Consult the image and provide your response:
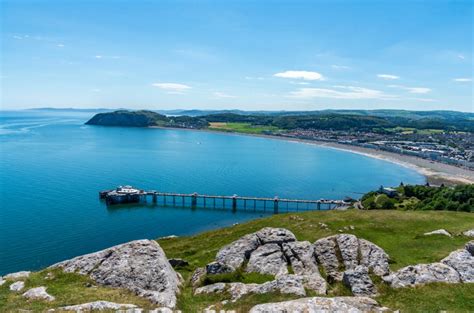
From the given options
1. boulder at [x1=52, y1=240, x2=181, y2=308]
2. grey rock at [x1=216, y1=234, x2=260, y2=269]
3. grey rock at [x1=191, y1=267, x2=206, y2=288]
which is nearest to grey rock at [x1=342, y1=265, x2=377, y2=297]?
grey rock at [x1=216, y1=234, x2=260, y2=269]

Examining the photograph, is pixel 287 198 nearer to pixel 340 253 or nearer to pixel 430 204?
pixel 430 204

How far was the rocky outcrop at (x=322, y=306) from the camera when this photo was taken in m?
17.5

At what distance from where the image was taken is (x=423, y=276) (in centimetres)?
2197

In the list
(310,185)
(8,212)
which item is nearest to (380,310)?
(8,212)

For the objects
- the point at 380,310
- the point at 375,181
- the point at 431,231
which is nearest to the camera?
the point at 380,310

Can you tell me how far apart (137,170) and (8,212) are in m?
61.0

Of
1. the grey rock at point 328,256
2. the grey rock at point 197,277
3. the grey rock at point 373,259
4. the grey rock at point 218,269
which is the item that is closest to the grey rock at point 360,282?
the grey rock at point 373,259

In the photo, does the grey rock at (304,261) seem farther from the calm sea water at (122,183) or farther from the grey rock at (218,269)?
the calm sea water at (122,183)

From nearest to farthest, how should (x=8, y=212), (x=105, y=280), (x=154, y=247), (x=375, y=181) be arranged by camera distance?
(x=105, y=280) < (x=154, y=247) < (x=8, y=212) < (x=375, y=181)

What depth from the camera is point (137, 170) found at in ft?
463

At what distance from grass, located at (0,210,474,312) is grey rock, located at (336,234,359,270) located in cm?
303

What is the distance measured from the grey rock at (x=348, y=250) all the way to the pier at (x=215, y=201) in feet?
227

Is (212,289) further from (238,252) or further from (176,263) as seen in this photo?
(176,263)

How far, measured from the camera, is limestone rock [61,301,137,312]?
730 inches
